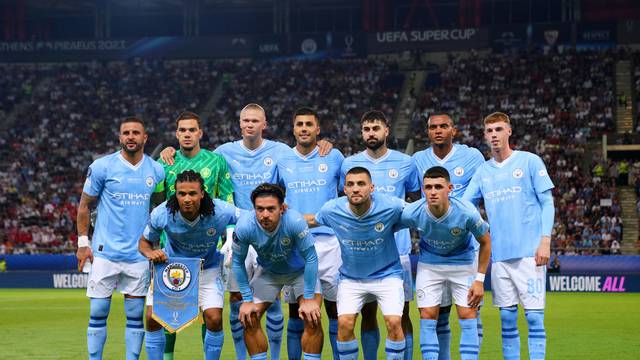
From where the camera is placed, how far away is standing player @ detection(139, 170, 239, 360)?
29.9ft

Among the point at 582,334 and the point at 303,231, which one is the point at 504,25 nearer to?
the point at 582,334

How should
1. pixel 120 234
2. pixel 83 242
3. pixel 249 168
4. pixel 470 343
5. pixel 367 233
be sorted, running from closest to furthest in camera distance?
pixel 367 233
pixel 470 343
pixel 120 234
pixel 83 242
pixel 249 168

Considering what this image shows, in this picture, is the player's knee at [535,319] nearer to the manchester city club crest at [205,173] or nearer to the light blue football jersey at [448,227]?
the light blue football jersey at [448,227]

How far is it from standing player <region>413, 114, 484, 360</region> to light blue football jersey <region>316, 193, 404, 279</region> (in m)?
1.19

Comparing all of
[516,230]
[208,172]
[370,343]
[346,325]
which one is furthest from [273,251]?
[516,230]

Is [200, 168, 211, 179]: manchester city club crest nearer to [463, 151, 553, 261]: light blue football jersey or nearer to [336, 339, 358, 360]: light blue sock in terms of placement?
[336, 339, 358, 360]: light blue sock

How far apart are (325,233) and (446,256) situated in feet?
4.37

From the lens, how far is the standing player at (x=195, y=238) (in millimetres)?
9102

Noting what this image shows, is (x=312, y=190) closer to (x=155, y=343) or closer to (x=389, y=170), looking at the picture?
(x=389, y=170)

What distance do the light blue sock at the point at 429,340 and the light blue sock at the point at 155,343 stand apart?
264cm

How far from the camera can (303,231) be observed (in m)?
8.91

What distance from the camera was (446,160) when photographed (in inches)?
404

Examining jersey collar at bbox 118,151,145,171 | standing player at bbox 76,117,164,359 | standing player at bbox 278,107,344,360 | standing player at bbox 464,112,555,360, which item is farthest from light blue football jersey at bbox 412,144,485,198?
jersey collar at bbox 118,151,145,171

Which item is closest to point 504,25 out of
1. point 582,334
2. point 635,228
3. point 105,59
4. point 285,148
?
point 635,228
